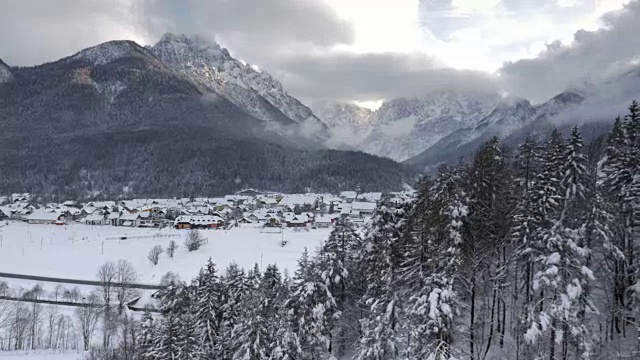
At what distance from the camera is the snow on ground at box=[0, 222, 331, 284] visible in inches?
3297

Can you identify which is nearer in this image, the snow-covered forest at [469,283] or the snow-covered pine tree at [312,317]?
the snow-covered forest at [469,283]

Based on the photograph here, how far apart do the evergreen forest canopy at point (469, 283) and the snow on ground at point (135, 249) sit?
4505cm

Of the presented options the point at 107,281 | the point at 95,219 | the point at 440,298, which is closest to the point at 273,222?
the point at 95,219

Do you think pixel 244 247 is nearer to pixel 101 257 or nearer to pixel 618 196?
pixel 101 257

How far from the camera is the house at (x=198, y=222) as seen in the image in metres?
126

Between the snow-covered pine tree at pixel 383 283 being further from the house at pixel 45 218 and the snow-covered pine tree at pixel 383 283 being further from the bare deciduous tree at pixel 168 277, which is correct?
the house at pixel 45 218

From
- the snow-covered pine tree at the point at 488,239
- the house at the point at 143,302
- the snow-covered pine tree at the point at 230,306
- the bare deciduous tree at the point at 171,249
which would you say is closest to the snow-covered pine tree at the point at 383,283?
the snow-covered pine tree at the point at 488,239

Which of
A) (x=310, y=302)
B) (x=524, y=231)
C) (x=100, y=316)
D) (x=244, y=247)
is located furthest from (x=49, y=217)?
(x=524, y=231)

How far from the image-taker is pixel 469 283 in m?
23.5

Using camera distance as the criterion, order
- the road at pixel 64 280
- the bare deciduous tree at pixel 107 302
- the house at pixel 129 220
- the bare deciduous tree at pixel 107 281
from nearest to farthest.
Answer: 1. the bare deciduous tree at pixel 107 302
2. the bare deciduous tree at pixel 107 281
3. the road at pixel 64 280
4. the house at pixel 129 220

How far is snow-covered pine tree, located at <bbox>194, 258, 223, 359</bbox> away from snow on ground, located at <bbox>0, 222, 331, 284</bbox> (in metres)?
41.1

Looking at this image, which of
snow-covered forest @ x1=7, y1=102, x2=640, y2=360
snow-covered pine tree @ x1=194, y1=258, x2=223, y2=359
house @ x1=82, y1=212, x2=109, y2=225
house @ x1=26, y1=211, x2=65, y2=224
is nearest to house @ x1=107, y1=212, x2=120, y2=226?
Answer: house @ x1=82, y1=212, x2=109, y2=225

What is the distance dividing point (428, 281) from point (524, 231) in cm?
831

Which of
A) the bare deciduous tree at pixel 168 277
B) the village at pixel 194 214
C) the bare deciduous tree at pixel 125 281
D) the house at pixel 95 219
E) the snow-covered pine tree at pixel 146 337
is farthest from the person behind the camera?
the house at pixel 95 219
